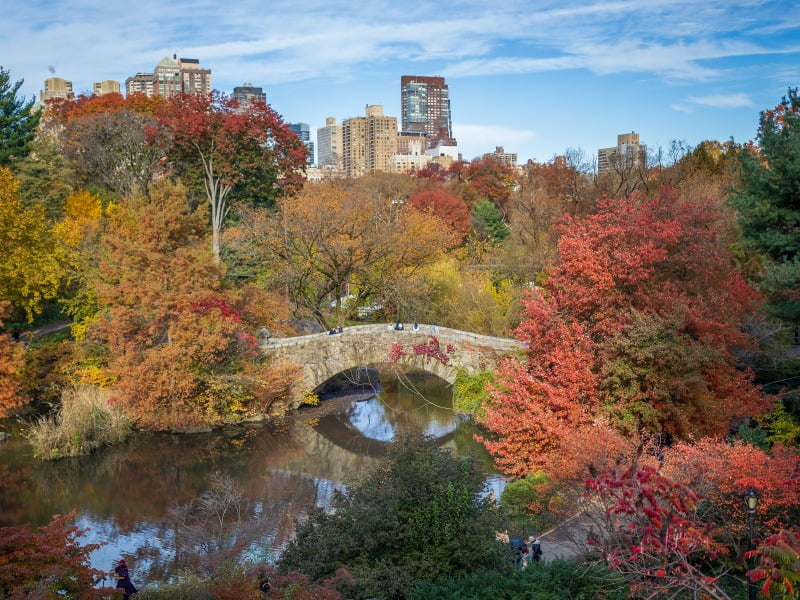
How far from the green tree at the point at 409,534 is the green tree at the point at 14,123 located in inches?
1135

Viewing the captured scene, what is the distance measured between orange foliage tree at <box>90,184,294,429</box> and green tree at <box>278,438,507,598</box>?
1278cm

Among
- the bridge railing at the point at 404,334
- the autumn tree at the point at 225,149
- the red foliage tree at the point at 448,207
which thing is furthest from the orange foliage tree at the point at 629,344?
the red foliage tree at the point at 448,207

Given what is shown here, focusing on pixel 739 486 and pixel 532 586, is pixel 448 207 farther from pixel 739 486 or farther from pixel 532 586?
pixel 532 586

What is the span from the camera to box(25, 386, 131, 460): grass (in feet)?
66.6

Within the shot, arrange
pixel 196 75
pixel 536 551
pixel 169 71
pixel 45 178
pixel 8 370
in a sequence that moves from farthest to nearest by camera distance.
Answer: pixel 196 75 → pixel 169 71 → pixel 45 178 → pixel 8 370 → pixel 536 551

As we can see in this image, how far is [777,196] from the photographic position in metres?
16.8

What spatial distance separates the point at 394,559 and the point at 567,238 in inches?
415

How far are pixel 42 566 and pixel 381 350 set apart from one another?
1569 centimetres

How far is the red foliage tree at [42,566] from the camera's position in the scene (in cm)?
924

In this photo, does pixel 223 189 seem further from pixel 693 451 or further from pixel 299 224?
pixel 693 451

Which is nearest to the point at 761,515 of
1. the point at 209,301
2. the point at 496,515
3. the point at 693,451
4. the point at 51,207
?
the point at 693,451

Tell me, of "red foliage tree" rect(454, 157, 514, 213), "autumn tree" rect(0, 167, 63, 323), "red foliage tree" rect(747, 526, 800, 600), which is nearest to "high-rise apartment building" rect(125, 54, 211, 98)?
"red foliage tree" rect(454, 157, 514, 213)

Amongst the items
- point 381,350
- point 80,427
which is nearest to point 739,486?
point 381,350

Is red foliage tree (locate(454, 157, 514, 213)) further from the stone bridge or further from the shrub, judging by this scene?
the shrub
